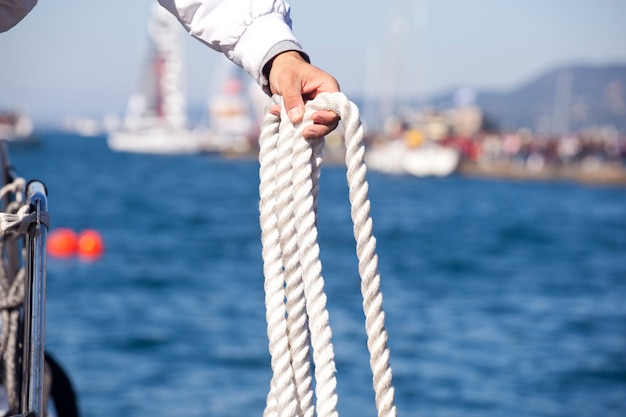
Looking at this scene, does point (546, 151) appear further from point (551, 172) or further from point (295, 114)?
point (295, 114)

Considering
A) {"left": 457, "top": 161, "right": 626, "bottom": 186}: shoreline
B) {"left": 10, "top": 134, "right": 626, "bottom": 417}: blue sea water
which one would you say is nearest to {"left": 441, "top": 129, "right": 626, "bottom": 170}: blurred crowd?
{"left": 457, "top": 161, "right": 626, "bottom": 186}: shoreline

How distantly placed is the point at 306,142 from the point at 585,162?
204 ft

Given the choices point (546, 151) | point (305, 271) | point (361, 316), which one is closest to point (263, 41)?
point (305, 271)

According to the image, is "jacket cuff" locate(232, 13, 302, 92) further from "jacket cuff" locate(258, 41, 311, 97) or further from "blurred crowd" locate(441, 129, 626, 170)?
"blurred crowd" locate(441, 129, 626, 170)

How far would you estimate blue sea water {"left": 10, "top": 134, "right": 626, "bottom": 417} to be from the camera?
9797 mm

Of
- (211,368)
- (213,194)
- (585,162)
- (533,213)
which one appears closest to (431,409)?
(211,368)

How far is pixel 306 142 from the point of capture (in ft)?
6.37

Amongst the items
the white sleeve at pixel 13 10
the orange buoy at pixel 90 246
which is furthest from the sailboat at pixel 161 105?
the white sleeve at pixel 13 10

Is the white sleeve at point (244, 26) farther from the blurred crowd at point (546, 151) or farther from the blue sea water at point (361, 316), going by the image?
the blurred crowd at point (546, 151)

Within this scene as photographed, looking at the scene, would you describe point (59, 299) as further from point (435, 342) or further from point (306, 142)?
point (306, 142)

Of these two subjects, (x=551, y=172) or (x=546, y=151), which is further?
(x=546, y=151)

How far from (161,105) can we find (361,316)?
87.0m

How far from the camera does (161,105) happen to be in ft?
321

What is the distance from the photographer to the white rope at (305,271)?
1.89 metres
